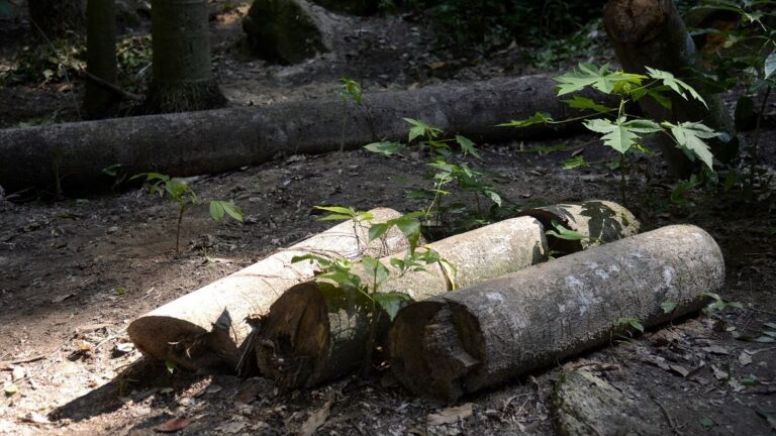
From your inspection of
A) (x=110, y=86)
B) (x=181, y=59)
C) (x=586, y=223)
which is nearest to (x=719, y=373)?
(x=586, y=223)

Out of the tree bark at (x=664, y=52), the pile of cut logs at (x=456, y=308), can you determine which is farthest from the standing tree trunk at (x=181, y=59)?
the tree bark at (x=664, y=52)

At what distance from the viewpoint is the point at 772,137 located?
579 centimetres

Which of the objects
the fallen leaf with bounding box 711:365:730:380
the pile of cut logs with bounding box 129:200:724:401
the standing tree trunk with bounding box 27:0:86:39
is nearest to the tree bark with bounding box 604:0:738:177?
the pile of cut logs with bounding box 129:200:724:401

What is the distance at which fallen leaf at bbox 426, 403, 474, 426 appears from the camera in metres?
2.82

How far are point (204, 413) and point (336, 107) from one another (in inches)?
151

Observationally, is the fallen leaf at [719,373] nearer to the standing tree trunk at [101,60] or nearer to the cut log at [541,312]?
the cut log at [541,312]

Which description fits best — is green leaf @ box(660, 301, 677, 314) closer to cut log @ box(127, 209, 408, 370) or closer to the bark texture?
the bark texture

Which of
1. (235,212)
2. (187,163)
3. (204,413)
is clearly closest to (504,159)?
(187,163)

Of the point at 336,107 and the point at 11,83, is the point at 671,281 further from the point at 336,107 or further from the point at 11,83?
the point at 11,83

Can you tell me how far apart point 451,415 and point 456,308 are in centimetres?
39

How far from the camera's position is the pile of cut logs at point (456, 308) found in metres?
2.89

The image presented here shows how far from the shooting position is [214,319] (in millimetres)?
3178

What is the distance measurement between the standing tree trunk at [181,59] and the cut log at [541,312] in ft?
14.5

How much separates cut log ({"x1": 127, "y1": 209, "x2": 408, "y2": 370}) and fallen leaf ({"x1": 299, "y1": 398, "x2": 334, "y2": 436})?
19.3 inches
